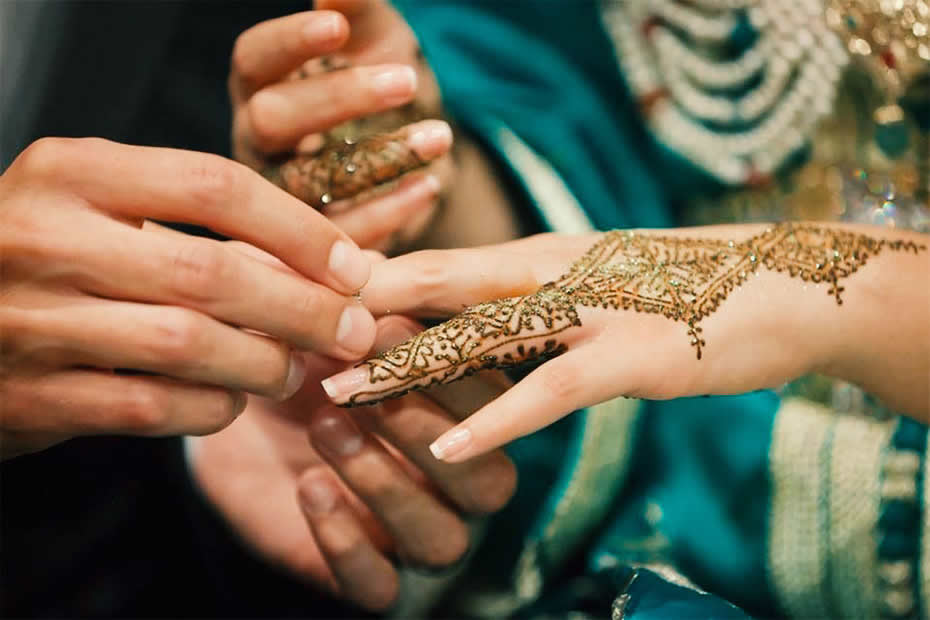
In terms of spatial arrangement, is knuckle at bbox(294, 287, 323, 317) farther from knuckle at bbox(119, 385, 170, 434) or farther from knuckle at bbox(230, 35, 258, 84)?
knuckle at bbox(230, 35, 258, 84)

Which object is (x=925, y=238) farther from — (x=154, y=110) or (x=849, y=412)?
(x=154, y=110)

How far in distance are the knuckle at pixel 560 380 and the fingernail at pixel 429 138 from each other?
0.61 ft

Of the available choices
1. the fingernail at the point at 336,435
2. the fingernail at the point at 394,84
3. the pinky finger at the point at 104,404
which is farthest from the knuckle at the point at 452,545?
the fingernail at the point at 394,84

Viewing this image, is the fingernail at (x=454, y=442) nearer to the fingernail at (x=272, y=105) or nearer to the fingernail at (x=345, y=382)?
the fingernail at (x=345, y=382)

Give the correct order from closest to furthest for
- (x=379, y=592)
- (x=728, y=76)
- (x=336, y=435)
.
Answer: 1. (x=336, y=435)
2. (x=379, y=592)
3. (x=728, y=76)

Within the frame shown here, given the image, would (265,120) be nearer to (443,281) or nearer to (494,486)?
(443,281)

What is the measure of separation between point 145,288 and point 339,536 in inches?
10.7

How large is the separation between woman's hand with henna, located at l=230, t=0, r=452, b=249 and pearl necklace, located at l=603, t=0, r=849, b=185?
275mm

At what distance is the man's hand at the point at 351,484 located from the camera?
514 millimetres

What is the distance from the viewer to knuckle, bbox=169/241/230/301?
1.37ft

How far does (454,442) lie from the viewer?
1.46 ft

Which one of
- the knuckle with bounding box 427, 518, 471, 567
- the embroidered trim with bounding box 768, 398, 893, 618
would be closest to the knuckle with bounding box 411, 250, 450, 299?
the knuckle with bounding box 427, 518, 471, 567

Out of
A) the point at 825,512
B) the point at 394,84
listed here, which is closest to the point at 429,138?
the point at 394,84

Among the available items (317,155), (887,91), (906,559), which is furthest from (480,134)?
(906,559)
